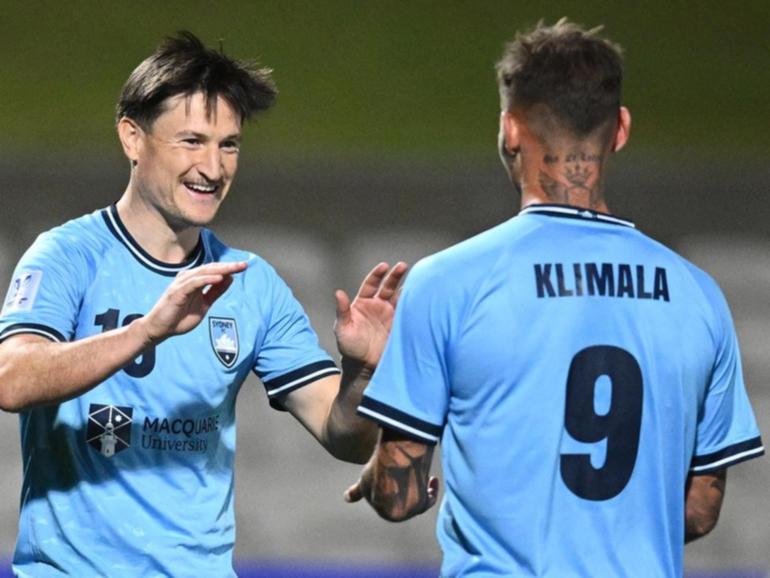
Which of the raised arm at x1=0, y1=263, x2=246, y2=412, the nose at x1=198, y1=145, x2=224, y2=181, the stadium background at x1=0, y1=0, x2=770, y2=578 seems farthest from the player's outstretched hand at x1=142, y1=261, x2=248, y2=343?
the stadium background at x1=0, y1=0, x2=770, y2=578

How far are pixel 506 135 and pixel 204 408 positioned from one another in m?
0.92

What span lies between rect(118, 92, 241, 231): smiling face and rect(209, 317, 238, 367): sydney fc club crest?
20cm

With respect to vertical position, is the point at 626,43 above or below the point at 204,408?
above

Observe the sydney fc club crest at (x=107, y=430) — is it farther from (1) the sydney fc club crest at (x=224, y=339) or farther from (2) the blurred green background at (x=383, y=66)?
(2) the blurred green background at (x=383, y=66)

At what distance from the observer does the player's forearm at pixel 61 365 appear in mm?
2383

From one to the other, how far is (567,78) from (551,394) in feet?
1.54

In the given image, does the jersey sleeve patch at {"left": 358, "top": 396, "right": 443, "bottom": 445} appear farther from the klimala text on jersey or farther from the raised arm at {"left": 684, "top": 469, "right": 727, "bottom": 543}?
the raised arm at {"left": 684, "top": 469, "right": 727, "bottom": 543}

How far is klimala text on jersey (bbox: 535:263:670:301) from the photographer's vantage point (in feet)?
6.61

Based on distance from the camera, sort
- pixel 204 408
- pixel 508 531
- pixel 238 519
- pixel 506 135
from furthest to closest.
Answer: pixel 238 519 → pixel 204 408 → pixel 506 135 → pixel 508 531

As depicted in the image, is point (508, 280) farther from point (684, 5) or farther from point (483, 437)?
point (684, 5)

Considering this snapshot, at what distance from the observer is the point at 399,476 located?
208 centimetres

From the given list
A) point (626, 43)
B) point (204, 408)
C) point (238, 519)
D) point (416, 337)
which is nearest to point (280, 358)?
point (204, 408)

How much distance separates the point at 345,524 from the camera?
18.2ft

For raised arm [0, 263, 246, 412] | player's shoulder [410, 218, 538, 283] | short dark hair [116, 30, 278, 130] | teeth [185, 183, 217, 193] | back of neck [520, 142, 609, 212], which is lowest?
raised arm [0, 263, 246, 412]
